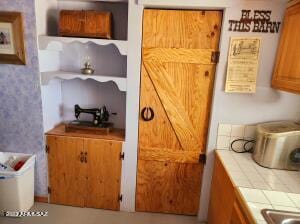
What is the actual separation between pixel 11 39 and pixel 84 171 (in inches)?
54.0

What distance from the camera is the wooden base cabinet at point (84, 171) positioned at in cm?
204

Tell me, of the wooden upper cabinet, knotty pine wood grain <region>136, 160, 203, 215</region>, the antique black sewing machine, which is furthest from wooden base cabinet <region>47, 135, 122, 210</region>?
the wooden upper cabinet

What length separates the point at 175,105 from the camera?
194 cm

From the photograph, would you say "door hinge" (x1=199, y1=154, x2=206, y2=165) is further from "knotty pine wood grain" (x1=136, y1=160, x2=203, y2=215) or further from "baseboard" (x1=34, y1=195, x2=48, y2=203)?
"baseboard" (x1=34, y1=195, x2=48, y2=203)

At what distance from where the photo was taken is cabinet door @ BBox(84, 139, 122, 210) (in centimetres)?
203

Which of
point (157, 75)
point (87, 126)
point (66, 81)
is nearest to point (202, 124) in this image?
point (157, 75)

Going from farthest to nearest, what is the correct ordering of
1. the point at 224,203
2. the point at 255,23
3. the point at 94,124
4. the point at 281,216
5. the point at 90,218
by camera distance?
the point at 94,124 → the point at 90,218 → the point at 255,23 → the point at 224,203 → the point at 281,216

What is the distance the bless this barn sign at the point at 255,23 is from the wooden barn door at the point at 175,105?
6.2 inches

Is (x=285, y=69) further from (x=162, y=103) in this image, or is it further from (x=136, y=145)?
(x=136, y=145)

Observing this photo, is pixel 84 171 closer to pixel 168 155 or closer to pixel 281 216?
pixel 168 155

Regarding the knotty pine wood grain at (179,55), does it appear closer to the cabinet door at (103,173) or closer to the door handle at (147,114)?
the door handle at (147,114)

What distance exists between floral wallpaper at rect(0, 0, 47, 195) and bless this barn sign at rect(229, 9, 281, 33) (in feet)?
5.63

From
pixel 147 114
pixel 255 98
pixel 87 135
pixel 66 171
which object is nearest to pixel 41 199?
pixel 66 171

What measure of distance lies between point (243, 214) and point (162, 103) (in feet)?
3.54
